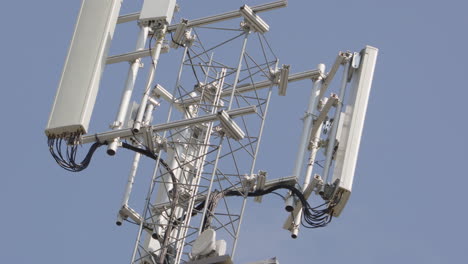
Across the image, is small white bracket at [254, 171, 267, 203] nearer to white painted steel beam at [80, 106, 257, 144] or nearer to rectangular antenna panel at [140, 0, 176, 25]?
white painted steel beam at [80, 106, 257, 144]

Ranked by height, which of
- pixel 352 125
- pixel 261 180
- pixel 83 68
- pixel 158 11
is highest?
pixel 158 11

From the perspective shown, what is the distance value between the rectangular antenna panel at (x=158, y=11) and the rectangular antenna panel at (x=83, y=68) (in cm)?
73

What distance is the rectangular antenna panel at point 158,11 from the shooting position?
52.8 metres

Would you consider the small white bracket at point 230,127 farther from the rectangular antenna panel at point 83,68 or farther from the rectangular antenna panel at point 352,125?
the rectangular antenna panel at point 83,68

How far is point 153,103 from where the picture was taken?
5309cm

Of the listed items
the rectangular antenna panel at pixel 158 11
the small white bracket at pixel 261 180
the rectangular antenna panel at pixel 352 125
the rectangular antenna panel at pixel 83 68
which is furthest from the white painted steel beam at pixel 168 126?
the rectangular antenna panel at pixel 158 11

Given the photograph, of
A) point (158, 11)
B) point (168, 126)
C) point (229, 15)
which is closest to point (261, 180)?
point (168, 126)

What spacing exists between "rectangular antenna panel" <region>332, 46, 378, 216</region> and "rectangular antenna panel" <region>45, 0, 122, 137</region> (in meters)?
6.54

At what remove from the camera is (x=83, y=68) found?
170 ft

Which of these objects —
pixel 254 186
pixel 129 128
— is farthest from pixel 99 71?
pixel 254 186

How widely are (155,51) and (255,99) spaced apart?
2967mm

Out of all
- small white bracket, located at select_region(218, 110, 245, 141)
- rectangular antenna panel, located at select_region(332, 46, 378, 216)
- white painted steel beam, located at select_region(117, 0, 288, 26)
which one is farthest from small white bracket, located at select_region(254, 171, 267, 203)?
white painted steel beam, located at select_region(117, 0, 288, 26)

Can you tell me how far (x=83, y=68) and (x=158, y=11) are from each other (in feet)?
8.94

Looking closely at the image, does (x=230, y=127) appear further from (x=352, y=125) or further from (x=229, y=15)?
(x=229, y=15)
